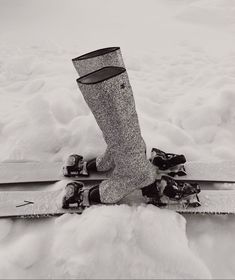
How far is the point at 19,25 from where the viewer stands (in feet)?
14.5

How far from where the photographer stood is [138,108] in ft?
8.17

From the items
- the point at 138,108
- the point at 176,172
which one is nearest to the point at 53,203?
the point at 176,172

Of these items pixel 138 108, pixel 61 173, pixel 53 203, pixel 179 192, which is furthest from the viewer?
pixel 138 108

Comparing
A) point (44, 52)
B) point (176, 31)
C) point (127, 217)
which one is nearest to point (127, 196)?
point (127, 217)

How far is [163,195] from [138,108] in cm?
109

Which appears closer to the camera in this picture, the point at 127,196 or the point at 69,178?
the point at 127,196

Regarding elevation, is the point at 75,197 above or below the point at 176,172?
above

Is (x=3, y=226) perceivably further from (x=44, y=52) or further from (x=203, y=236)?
(x=44, y=52)

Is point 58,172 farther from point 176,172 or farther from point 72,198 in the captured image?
point 176,172

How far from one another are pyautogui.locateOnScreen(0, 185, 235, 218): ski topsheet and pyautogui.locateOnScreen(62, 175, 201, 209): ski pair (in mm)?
25

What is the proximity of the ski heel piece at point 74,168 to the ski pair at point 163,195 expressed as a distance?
0.21 m

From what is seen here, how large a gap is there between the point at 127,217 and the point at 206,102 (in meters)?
1.39

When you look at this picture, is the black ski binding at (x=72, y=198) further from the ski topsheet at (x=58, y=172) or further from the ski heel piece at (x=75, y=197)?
the ski topsheet at (x=58, y=172)

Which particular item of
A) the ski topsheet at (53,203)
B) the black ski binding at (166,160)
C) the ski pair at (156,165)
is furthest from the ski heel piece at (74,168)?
the black ski binding at (166,160)
